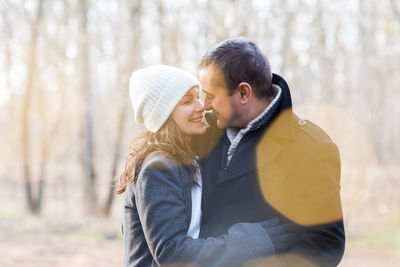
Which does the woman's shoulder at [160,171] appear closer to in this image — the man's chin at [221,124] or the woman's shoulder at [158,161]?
the woman's shoulder at [158,161]

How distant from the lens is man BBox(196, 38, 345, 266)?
73.1 inches

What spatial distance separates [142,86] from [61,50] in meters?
12.2

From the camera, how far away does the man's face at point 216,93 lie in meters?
2.05

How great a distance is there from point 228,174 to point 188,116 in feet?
1.15

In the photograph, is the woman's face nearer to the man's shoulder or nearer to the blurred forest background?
the man's shoulder

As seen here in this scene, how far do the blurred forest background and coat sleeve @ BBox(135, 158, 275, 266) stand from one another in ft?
15.7

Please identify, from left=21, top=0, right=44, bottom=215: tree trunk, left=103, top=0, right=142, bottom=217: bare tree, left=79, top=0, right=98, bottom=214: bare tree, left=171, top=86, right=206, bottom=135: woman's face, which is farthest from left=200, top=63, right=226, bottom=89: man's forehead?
left=21, top=0, right=44, bottom=215: tree trunk

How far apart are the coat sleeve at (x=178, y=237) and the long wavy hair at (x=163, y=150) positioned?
0.12m

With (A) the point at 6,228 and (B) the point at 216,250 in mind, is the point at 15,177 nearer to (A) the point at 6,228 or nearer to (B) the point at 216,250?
(A) the point at 6,228

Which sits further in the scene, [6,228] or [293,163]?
[6,228]

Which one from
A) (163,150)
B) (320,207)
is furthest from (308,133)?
(163,150)

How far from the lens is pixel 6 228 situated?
9.23m

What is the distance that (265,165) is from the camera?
79.0 inches

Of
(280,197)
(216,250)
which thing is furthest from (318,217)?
(216,250)
